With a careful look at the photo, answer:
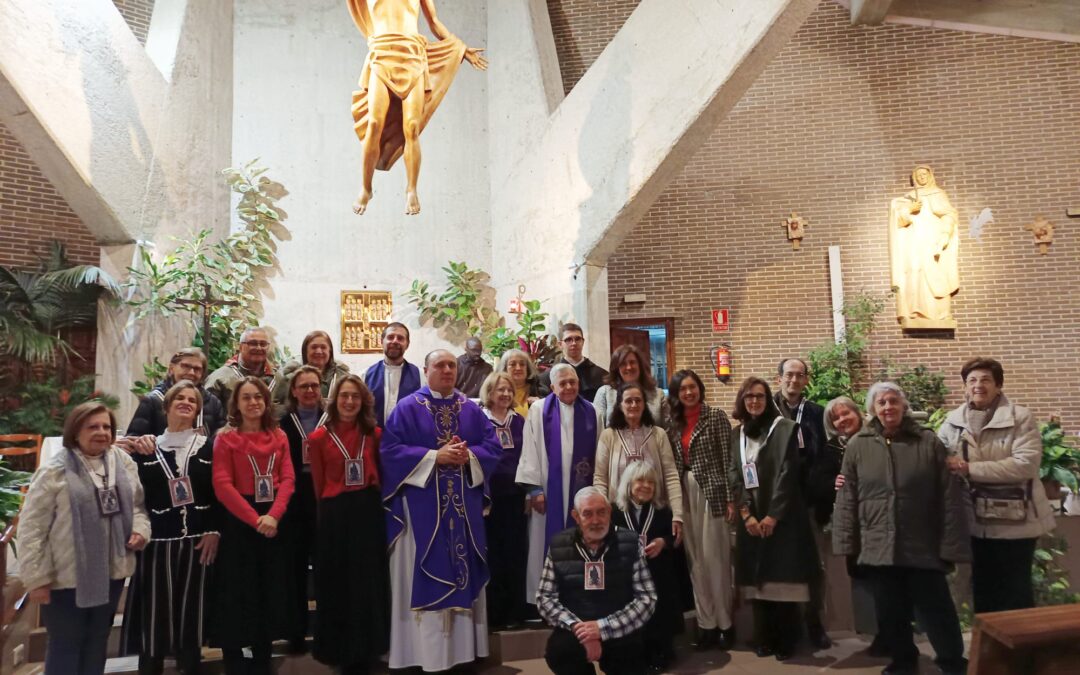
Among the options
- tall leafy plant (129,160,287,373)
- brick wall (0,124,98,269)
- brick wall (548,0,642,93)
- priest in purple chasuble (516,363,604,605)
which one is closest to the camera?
priest in purple chasuble (516,363,604,605)

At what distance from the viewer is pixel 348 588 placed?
378cm

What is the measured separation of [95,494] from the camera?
332 cm

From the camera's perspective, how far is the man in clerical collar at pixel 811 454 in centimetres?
438

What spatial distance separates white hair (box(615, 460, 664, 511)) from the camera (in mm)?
3885

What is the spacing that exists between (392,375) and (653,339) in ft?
20.4

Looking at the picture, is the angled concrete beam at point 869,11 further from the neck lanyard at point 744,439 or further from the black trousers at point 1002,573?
the black trousers at point 1002,573

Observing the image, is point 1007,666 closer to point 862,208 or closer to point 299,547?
point 299,547

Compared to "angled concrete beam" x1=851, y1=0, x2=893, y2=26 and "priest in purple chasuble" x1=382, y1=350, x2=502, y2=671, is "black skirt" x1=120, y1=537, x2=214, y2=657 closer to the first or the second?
"priest in purple chasuble" x1=382, y1=350, x2=502, y2=671

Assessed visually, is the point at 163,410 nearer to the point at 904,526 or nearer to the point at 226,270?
the point at 904,526

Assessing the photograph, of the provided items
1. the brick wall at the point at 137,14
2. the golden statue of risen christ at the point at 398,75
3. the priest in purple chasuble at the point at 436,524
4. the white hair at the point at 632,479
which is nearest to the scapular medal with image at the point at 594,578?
the white hair at the point at 632,479

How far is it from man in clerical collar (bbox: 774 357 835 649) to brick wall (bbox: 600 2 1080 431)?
5.41 m

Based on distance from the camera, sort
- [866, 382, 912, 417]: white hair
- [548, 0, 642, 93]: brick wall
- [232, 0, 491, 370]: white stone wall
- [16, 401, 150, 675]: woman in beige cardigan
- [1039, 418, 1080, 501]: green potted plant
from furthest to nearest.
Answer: [548, 0, 642, 93]: brick wall < [232, 0, 491, 370]: white stone wall < [1039, 418, 1080, 501]: green potted plant < [866, 382, 912, 417]: white hair < [16, 401, 150, 675]: woman in beige cardigan

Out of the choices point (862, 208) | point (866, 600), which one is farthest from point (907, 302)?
point (866, 600)

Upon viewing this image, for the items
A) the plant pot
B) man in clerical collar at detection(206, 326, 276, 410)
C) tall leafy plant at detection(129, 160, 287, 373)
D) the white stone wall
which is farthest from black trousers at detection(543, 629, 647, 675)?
the white stone wall
